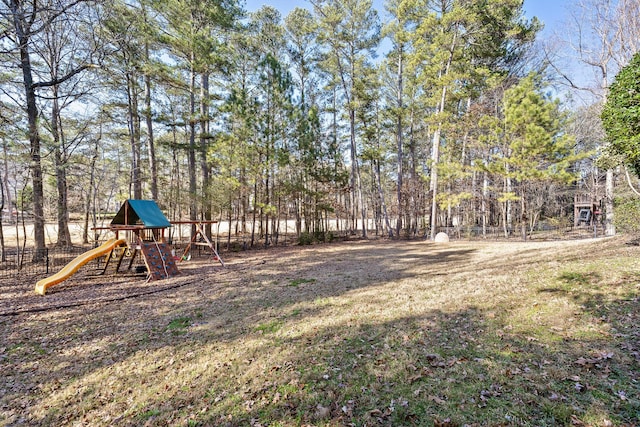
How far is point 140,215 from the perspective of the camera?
8.05m

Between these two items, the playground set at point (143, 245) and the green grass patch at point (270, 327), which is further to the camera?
the playground set at point (143, 245)

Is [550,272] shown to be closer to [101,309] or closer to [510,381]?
[510,381]

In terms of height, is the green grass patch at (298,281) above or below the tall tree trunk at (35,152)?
below

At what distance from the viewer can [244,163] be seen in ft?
41.2

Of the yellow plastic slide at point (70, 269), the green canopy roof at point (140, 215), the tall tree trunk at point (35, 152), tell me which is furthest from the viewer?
the tall tree trunk at point (35, 152)

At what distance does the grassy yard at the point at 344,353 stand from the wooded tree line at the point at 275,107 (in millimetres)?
6114

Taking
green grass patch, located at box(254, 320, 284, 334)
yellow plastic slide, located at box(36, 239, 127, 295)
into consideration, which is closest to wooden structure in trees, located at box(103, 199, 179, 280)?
yellow plastic slide, located at box(36, 239, 127, 295)

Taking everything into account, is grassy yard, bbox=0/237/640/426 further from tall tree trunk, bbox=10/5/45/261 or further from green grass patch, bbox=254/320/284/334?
tall tree trunk, bbox=10/5/45/261

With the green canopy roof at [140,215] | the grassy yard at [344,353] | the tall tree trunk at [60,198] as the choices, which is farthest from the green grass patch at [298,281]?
the tall tree trunk at [60,198]

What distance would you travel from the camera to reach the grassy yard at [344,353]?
7.94ft

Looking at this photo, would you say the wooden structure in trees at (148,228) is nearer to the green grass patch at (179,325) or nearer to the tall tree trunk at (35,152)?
the tall tree trunk at (35,152)

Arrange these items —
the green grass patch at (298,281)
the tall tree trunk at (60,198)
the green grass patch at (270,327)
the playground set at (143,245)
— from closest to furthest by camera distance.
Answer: the green grass patch at (270,327) → the green grass patch at (298,281) → the playground set at (143,245) → the tall tree trunk at (60,198)

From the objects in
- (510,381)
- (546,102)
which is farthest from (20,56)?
(546,102)

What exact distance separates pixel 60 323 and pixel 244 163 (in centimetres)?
897
